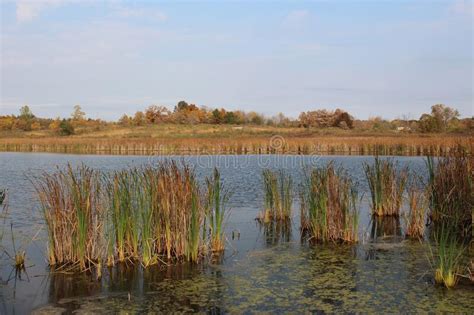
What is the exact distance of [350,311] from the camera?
547cm

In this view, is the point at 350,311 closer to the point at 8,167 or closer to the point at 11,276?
the point at 11,276

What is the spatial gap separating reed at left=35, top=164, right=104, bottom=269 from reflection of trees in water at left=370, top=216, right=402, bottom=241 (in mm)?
5262

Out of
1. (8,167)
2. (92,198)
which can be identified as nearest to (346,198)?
(92,198)

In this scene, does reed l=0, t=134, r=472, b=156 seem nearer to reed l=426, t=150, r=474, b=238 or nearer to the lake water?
reed l=426, t=150, r=474, b=238

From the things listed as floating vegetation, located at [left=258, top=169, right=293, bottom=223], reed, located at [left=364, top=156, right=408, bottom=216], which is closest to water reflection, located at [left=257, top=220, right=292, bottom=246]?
floating vegetation, located at [left=258, top=169, right=293, bottom=223]

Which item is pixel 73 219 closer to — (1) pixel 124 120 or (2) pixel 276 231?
(2) pixel 276 231

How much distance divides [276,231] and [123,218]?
12.6ft

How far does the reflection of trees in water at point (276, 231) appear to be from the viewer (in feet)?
30.1

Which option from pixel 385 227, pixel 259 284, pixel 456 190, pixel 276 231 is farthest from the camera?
pixel 385 227

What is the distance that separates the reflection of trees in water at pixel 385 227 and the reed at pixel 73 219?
207 inches

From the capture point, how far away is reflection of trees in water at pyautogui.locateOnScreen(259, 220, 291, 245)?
917 cm

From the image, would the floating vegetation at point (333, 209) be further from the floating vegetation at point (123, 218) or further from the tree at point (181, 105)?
the tree at point (181, 105)

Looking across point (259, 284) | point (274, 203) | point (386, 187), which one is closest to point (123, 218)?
point (259, 284)

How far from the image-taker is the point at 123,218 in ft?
23.5
